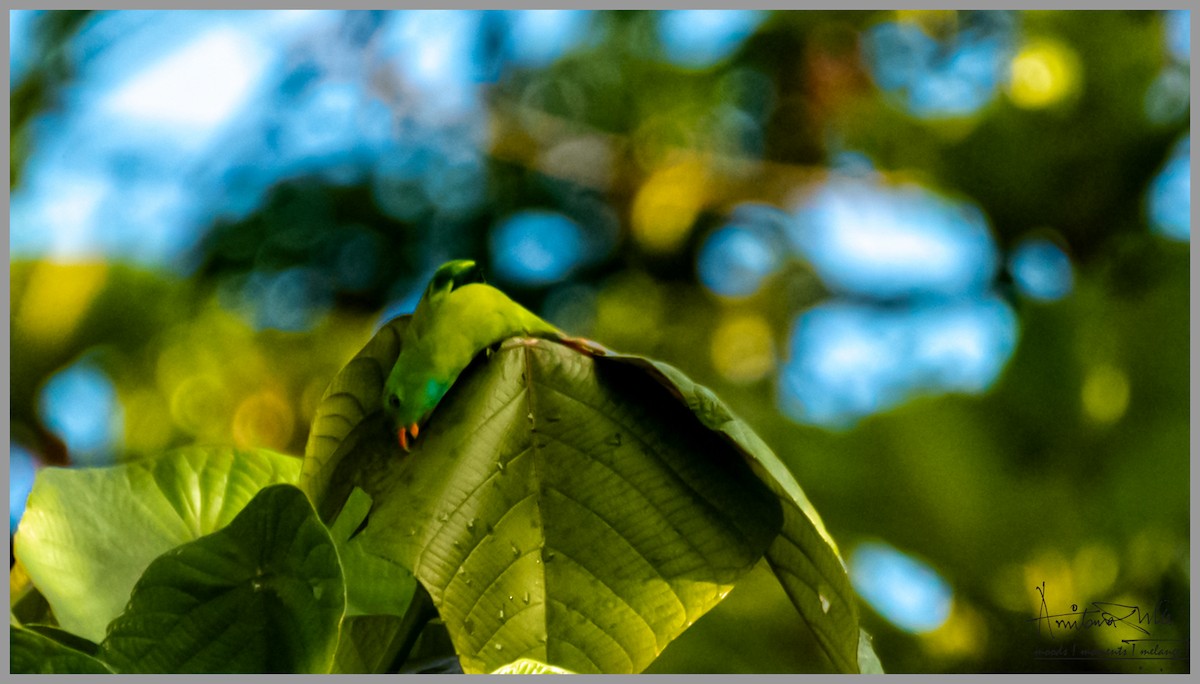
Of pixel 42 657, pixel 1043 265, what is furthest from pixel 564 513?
pixel 1043 265

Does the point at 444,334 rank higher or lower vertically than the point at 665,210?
higher

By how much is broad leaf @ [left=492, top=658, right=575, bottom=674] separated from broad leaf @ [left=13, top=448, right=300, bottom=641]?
0.16 meters

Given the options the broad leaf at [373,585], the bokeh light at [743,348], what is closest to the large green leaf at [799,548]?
the broad leaf at [373,585]

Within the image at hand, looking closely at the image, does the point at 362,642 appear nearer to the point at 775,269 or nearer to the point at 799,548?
the point at 799,548

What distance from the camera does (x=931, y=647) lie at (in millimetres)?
766

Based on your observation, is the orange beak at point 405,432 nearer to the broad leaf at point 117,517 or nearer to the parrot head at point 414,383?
the parrot head at point 414,383

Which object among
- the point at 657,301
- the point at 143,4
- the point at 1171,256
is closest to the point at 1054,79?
the point at 1171,256

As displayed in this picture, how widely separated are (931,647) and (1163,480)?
0.23 meters

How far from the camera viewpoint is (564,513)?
0.87ft

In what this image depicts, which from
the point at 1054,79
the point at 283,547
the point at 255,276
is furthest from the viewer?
the point at 255,276

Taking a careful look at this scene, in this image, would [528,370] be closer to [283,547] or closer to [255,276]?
[283,547]

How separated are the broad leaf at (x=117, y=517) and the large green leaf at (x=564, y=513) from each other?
126mm

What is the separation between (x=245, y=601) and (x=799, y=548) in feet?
0.52

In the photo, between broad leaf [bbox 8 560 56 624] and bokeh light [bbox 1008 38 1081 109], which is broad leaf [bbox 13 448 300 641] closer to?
broad leaf [bbox 8 560 56 624]
